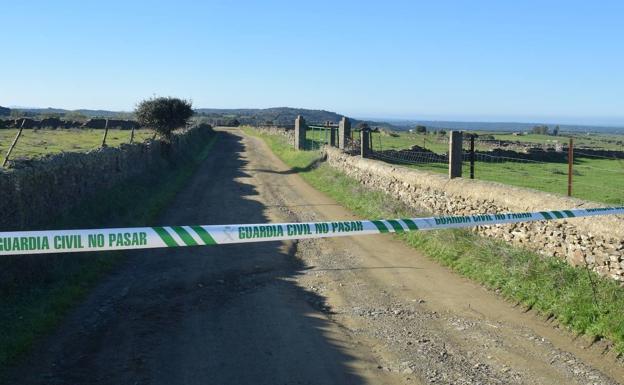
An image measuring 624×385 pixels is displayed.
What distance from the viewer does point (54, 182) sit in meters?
10.4

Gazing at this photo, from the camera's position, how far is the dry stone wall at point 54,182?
27.4 feet

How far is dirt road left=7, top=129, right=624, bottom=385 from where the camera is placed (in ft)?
18.4

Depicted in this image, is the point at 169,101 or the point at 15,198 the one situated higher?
the point at 169,101

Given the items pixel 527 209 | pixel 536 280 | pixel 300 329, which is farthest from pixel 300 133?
pixel 300 329

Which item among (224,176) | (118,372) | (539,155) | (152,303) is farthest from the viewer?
(539,155)

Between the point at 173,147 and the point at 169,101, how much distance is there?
339 cm

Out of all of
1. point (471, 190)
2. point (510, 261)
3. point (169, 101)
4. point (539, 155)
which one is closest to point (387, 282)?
point (510, 261)

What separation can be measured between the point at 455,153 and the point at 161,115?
2062cm

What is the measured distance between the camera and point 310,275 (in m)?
9.25

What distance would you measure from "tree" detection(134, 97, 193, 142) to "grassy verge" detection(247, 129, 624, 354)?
20370mm

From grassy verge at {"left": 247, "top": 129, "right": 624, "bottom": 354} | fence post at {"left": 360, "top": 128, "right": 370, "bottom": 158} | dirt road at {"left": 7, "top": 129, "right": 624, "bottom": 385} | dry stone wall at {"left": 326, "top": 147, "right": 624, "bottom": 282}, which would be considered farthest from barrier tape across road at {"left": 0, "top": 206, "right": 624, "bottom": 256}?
fence post at {"left": 360, "top": 128, "right": 370, "bottom": 158}

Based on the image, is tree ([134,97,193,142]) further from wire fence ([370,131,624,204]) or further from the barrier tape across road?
the barrier tape across road

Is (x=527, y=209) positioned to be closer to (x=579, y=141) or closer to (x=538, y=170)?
(x=538, y=170)

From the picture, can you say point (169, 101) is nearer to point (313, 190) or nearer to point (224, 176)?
point (224, 176)
